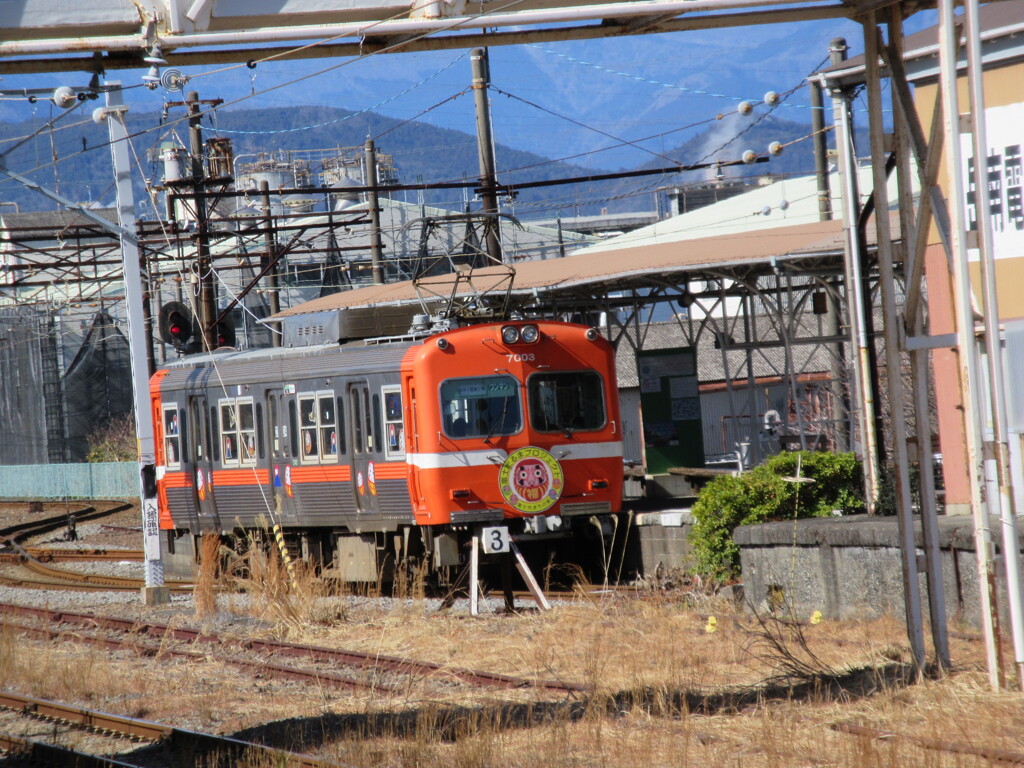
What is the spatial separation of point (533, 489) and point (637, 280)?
5.78 metres

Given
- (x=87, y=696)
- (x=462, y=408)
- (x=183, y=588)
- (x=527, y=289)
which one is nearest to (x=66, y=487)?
(x=183, y=588)

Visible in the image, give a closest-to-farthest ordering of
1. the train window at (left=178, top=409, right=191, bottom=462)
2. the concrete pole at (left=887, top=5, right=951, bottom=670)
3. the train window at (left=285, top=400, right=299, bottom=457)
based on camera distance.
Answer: the concrete pole at (left=887, top=5, right=951, bottom=670) < the train window at (left=285, top=400, right=299, bottom=457) < the train window at (left=178, top=409, right=191, bottom=462)

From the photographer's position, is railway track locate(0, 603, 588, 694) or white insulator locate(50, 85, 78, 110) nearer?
railway track locate(0, 603, 588, 694)

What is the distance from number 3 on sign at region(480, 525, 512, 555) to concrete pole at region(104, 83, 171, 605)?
4.63m

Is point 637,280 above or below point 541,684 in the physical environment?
above

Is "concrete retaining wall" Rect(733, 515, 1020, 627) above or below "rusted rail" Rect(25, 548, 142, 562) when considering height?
above

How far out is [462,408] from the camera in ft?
45.6

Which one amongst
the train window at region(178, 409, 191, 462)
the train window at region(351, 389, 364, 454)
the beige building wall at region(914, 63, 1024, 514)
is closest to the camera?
the beige building wall at region(914, 63, 1024, 514)

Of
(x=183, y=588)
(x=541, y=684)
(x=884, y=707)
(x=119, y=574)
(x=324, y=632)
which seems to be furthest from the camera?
(x=119, y=574)

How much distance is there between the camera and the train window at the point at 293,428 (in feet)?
51.9

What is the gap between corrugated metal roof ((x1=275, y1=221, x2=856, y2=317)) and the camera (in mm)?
16156

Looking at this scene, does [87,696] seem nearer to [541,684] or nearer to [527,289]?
[541,684]

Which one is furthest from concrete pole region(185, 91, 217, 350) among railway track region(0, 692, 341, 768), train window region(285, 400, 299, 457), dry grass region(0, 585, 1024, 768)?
railway track region(0, 692, 341, 768)

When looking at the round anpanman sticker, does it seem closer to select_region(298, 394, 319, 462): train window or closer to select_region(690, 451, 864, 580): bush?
select_region(690, 451, 864, 580): bush
